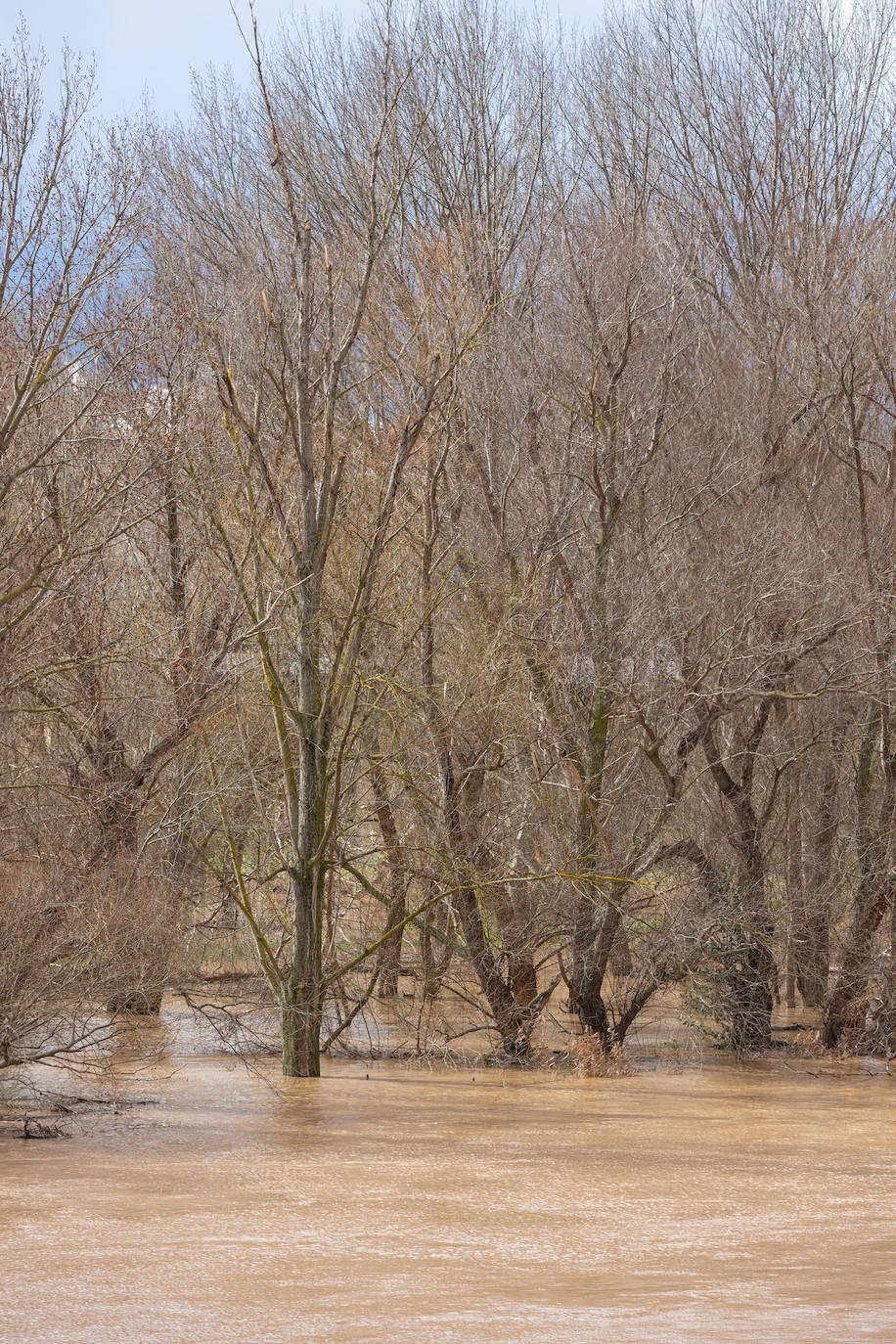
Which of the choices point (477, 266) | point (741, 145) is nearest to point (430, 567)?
point (477, 266)

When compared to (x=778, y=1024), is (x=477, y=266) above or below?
above

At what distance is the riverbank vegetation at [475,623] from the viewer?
13672 millimetres

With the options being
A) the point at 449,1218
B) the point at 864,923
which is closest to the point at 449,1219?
the point at 449,1218

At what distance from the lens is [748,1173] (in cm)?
952

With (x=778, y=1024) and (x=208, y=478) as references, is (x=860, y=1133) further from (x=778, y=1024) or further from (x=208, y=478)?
(x=208, y=478)

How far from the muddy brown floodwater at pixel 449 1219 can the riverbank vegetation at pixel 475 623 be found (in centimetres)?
211

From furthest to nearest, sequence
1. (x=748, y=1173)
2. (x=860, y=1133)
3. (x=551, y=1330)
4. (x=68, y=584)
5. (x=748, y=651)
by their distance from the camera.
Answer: (x=748, y=651) < (x=68, y=584) < (x=860, y=1133) < (x=748, y=1173) < (x=551, y=1330)

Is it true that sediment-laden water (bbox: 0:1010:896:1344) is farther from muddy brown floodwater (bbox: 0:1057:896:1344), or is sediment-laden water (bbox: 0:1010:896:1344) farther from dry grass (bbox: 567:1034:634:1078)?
dry grass (bbox: 567:1034:634:1078)

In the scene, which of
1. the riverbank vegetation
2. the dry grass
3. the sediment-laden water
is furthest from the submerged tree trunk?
the dry grass

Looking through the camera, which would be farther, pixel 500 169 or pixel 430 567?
pixel 500 169

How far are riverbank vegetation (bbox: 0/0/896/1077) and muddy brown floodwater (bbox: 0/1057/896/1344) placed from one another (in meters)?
2.11

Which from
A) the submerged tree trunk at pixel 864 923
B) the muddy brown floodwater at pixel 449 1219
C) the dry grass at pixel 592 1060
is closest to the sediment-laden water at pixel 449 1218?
the muddy brown floodwater at pixel 449 1219

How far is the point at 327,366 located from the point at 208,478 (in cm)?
317

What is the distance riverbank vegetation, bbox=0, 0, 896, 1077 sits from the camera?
13672 millimetres
